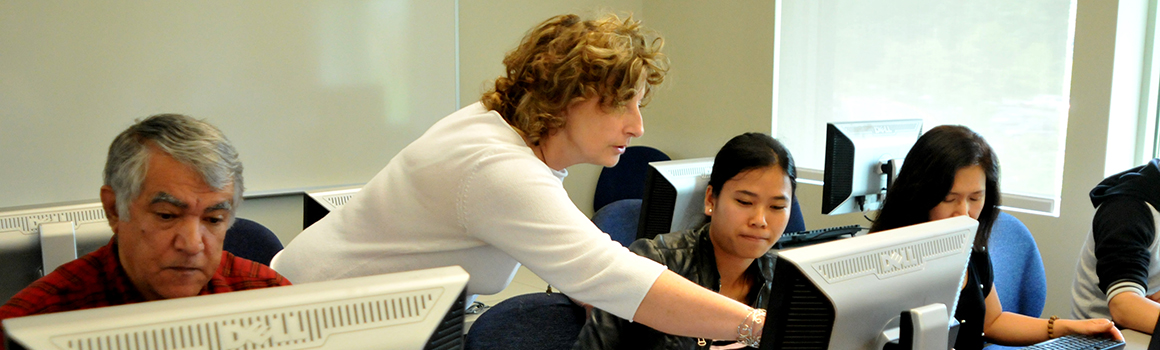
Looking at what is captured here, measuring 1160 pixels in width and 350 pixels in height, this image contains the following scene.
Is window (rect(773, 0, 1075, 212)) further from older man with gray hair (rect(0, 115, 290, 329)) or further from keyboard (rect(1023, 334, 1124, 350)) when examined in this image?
older man with gray hair (rect(0, 115, 290, 329))

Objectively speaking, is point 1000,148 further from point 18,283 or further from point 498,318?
point 18,283

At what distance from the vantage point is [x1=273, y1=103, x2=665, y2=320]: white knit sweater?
1.01 m

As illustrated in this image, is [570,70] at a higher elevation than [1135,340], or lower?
higher

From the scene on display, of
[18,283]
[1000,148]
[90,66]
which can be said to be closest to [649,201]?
[18,283]

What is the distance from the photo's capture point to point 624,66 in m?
1.21

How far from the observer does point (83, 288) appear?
1045 millimetres

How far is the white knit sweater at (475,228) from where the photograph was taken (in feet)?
3.33

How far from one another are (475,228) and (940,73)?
278cm

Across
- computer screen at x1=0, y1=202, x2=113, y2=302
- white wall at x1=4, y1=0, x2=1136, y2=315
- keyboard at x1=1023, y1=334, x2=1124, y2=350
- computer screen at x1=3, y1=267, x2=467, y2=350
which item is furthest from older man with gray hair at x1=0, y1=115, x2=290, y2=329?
white wall at x1=4, y1=0, x2=1136, y2=315

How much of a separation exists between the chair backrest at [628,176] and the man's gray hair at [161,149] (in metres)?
3.26

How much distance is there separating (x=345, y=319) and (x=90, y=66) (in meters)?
2.86

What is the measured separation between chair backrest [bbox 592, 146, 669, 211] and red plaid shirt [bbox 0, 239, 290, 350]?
10.6ft

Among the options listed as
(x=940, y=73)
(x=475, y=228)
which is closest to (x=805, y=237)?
(x=475, y=228)

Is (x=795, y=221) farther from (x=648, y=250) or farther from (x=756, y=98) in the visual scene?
(x=756, y=98)
